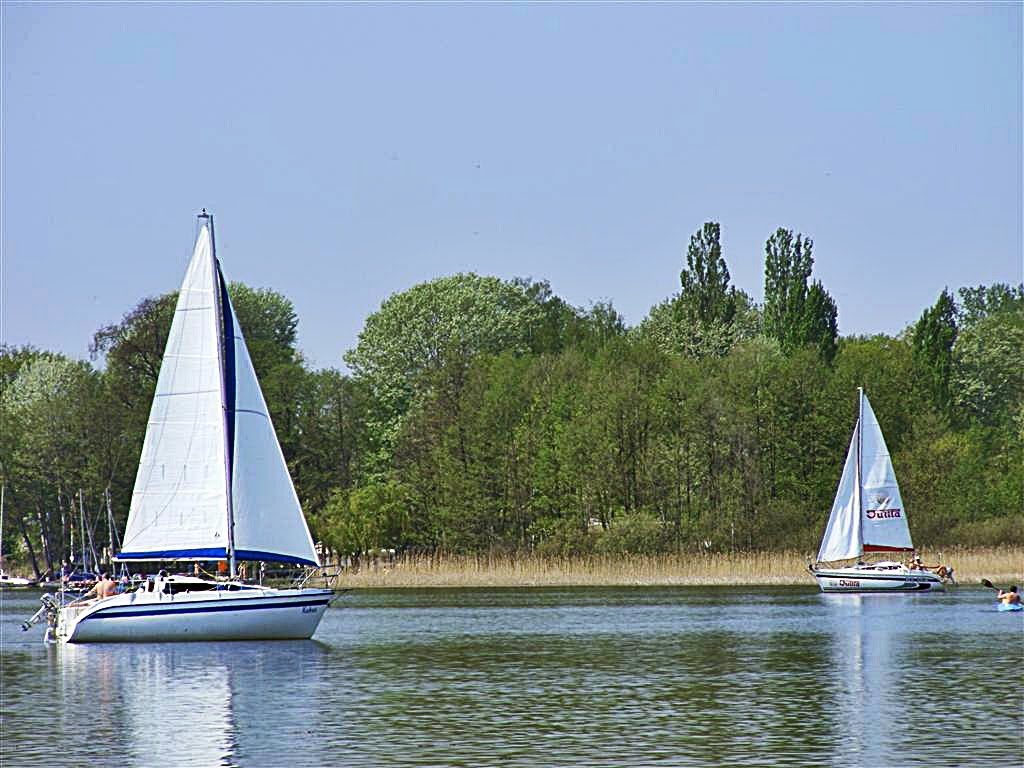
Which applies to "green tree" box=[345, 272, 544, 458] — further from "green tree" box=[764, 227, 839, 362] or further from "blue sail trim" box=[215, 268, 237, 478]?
"blue sail trim" box=[215, 268, 237, 478]

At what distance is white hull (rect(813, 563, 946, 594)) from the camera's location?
68.7 meters

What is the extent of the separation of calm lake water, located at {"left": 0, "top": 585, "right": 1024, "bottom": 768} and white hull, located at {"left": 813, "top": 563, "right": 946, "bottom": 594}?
13.4m

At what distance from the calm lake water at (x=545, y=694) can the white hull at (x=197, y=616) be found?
559mm

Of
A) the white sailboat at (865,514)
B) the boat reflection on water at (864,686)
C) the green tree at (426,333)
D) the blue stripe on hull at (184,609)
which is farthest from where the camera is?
the green tree at (426,333)

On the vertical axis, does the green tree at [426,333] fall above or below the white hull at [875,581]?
above

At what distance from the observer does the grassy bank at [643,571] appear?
74.6 meters

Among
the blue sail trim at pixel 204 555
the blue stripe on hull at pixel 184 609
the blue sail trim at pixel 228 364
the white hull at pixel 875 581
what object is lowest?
the white hull at pixel 875 581

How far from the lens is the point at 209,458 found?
46.0m

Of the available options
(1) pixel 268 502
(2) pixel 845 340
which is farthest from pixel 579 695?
(2) pixel 845 340

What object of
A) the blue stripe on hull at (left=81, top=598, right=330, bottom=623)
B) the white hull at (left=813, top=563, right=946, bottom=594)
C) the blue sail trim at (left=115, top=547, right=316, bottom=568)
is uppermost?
the blue sail trim at (left=115, top=547, right=316, bottom=568)

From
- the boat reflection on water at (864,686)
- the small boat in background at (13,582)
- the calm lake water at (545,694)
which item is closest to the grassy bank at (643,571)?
the boat reflection on water at (864,686)

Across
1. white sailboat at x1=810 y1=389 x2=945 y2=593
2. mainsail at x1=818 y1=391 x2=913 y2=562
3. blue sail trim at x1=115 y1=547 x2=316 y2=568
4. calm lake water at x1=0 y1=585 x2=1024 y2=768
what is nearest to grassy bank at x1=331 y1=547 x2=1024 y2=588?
white sailboat at x1=810 y1=389 x2=945 y2=593

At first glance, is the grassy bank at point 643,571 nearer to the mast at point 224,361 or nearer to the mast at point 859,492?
the mast at point 859,492

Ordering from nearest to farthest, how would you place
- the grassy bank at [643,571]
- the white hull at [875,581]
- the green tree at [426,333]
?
1. the white hull at [875,581]
2. the grassy bank at [643,571]
3. the green tree at [426,333]
